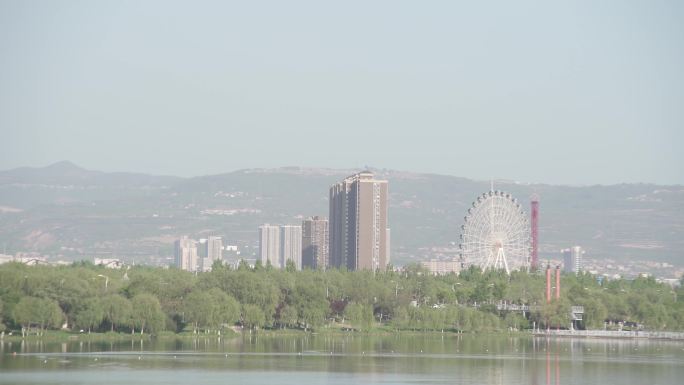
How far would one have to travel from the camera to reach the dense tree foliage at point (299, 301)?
94.0 meters

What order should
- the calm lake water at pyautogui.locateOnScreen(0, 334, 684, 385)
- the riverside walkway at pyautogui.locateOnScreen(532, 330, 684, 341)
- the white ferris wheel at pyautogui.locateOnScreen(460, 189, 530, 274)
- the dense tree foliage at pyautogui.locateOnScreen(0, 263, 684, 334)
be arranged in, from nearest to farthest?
1. the calm lake water at pyautogui.locateOnScreen(0, 334, 684, 385)
2. the dense tree foliage at pyautogui.locateOnScreen(0, 263, 684, 334)
3. the riverside walkway at pyautogui.locateOnScreen(532, 330, 684, 341)
4. the white ferris wheel at pyautogui.locateOnScreen(460, 189, 530, 274)

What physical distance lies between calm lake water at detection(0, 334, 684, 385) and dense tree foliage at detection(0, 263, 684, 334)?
3531 mm

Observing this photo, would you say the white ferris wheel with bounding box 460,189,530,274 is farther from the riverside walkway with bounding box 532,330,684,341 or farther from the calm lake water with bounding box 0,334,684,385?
the calm lake water with bounding box 0,334,684,385

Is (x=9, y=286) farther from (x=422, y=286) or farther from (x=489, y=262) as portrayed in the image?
(x=489, y=262)

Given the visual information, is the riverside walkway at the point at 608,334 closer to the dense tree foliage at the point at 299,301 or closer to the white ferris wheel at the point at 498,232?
the dense tree foliage at the point at 299,301

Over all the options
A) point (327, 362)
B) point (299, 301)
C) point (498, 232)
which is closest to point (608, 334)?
point (299, 301)

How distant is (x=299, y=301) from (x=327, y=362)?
3362 cm

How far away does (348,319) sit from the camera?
117438 millimetres

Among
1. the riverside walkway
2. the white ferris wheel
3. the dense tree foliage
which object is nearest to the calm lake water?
the dense tree foliage

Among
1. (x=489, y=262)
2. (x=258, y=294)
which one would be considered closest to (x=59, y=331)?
(x=258, y=294)

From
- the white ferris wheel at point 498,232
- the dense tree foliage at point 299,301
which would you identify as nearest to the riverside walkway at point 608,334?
the dense tree foliage at point 299,301

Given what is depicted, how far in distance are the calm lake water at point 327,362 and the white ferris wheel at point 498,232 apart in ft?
168

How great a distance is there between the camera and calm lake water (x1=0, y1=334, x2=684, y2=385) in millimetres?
67812

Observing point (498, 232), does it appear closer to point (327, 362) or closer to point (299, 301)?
point (299, 301)
